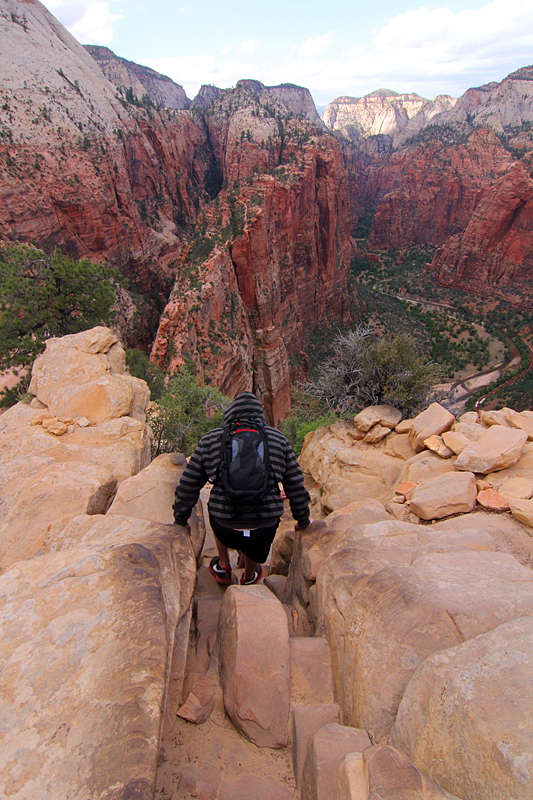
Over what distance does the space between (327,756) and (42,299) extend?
11.2 m

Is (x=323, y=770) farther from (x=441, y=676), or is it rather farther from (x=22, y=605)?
(x=22, y=605)

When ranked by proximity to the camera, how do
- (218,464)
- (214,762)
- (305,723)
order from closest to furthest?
(214,762) → (305,723) → (218,464)

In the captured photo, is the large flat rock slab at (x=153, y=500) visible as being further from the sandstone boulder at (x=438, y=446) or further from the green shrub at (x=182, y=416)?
the sandstone boulder at (x=438, y=446)

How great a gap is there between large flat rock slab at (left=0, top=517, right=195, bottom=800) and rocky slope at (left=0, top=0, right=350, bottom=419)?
15530 mm

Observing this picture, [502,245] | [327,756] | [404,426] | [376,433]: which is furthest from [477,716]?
[502,245]

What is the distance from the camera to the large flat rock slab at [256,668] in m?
2.86

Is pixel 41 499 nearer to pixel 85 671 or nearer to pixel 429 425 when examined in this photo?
pixel 85 671

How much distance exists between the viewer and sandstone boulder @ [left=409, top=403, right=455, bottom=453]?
20.6 ft

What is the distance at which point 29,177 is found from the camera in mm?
24594

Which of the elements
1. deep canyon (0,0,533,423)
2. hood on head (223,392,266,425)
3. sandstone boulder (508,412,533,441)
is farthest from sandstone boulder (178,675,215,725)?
deep canyon (0,0,533,423)

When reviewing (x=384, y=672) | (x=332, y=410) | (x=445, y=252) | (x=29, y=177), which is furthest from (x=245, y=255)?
(x=445, y=252)

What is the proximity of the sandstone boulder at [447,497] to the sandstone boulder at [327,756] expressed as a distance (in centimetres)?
284

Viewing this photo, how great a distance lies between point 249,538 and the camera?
3.95 meters

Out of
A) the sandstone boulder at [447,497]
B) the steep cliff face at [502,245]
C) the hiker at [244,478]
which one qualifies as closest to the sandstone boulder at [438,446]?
the sandstone boulder at [447,497]
